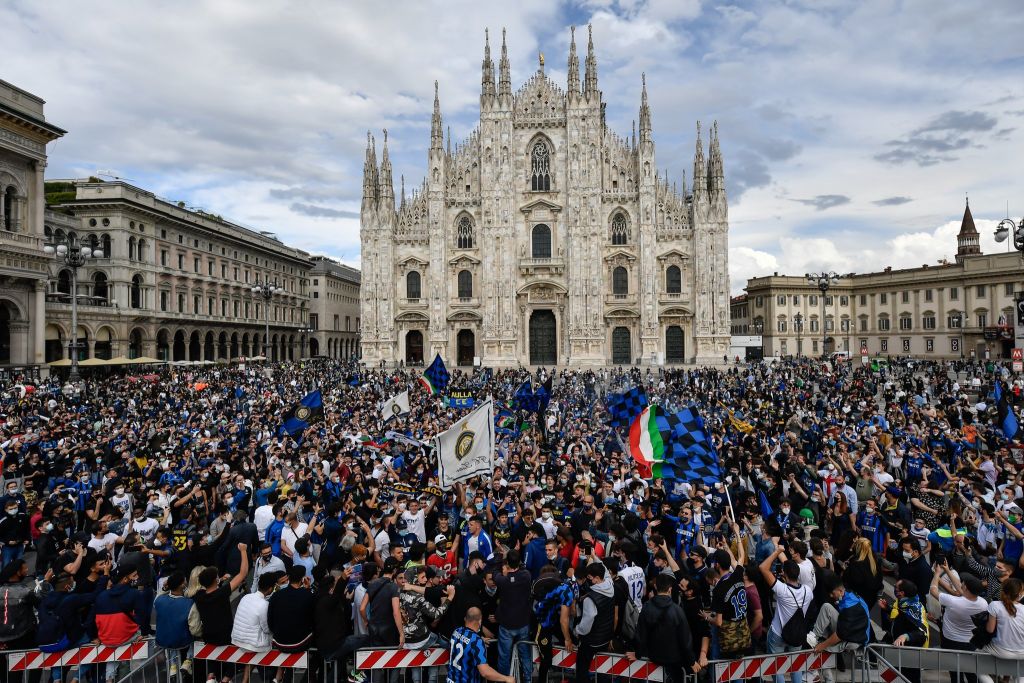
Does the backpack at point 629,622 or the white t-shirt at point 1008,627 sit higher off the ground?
the white t-shirt at point 1008,627

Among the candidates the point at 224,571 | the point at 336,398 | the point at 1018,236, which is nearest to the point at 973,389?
the point at 1018,236

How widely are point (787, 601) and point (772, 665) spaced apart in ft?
1.94

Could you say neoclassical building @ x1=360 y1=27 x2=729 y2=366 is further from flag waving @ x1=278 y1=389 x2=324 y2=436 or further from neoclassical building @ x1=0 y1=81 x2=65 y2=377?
flag waving @ x1=278 y1=389 x2=324 y2=436

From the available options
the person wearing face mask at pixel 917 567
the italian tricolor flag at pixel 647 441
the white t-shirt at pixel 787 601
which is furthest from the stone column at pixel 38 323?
the person wearing face mask at pixel 917 567

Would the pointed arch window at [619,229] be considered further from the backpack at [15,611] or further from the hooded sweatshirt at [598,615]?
the backpack at [15,611]

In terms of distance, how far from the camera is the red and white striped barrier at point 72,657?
19.0 feet

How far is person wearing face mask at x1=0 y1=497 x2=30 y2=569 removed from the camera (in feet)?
28.5

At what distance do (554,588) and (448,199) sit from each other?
46.9 meters

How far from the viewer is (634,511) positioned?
364 inches

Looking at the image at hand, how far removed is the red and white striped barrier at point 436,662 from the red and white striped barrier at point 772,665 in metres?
0.62

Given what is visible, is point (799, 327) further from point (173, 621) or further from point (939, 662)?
point (173, 621)

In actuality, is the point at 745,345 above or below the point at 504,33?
below

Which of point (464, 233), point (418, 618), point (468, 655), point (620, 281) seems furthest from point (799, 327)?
point (468, 655)

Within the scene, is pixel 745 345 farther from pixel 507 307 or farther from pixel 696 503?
pixel 696 503
